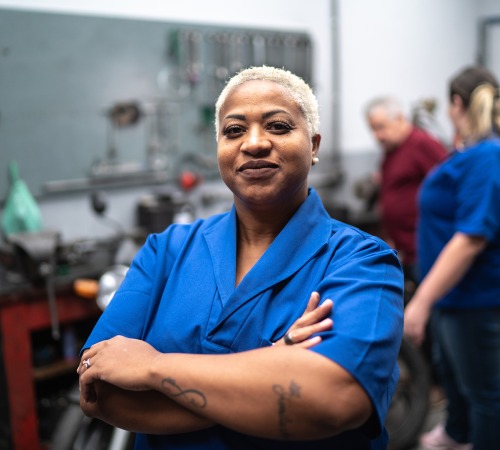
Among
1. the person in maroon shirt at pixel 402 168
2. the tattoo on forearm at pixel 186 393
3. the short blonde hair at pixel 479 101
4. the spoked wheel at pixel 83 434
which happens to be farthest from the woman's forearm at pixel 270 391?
the person in maroon shirt at pixel 402 168

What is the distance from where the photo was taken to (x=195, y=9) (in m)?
3.05

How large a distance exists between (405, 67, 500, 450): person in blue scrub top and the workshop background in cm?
113

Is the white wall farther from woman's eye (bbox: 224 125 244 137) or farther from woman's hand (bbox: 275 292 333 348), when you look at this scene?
woman's hand (bbox: 275 292 333 348)

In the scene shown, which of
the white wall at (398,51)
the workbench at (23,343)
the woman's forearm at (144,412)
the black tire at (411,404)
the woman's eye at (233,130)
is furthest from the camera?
the white wall at (398,51)

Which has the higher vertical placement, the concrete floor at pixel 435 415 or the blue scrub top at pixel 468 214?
the blue scrub top at pixel 468 214

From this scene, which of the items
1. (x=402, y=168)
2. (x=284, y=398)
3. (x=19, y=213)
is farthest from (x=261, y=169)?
(x=402, y=168)

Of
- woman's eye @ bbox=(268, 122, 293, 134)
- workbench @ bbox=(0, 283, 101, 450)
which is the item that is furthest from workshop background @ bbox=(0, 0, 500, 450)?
woman's eye @ bbox=(268, 122, 293, 134)

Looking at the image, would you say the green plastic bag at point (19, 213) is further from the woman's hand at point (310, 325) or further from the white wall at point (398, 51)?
the white wall at point (398, 51)

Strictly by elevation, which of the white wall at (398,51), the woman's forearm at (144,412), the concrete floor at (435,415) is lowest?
the concrete floor at (435,415)

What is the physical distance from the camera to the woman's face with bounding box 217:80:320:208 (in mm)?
1008

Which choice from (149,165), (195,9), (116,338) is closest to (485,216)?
(116,338)

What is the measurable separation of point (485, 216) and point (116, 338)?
1.21m

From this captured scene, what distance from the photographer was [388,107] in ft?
10.1

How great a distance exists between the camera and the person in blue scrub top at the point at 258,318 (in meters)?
0.84
